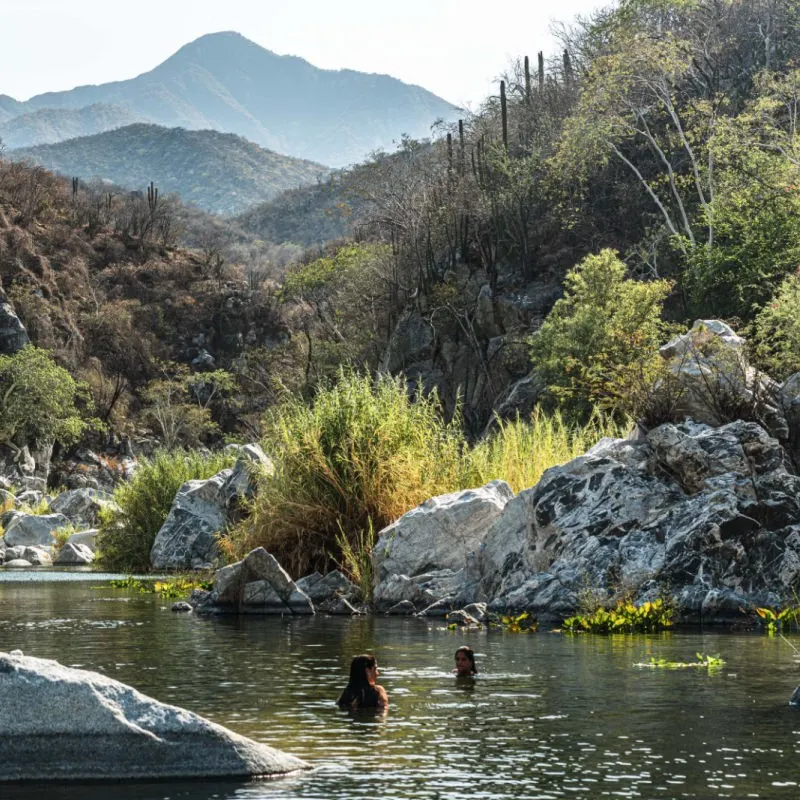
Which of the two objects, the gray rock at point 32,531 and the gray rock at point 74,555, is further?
the gray rock at point 32,531

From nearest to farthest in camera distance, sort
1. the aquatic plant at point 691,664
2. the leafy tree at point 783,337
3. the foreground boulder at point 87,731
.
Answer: the foreground boulder at point 87,731, the aquatic plant at point 691,664, the leafy tree at point 783,337

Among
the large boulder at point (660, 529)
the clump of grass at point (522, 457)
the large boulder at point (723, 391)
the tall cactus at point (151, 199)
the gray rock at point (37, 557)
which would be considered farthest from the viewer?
the tall cactus at point (151, 199)

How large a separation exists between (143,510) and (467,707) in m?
23.0

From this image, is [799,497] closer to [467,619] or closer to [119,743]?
[467,619]

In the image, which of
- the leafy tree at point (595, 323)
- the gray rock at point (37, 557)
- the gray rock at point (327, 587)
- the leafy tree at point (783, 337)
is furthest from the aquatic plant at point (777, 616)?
the gray rock at point (37, 557)

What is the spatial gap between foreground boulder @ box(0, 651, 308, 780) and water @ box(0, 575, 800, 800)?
0.38 ft

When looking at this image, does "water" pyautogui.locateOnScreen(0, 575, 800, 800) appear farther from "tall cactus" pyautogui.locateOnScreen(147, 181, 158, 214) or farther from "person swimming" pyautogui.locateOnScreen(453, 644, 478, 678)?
"tall cactus" pyautogui.locateOnScreen(147, 181, 158, 214)

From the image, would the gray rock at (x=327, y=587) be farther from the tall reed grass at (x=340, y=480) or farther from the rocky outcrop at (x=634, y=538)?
the rocky outcrop at (x=634, y=538)

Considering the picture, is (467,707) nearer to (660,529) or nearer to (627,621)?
(627,621)

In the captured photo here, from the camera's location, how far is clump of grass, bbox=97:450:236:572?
31.9 m

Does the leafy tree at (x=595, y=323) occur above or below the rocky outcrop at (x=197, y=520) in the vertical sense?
above

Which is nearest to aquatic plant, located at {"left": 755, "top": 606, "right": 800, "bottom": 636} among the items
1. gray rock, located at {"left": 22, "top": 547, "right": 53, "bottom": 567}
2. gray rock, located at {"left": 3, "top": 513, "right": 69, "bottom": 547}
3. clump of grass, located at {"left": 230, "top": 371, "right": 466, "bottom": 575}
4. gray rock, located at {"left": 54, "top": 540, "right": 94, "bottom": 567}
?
clump of grass, located at {"left": 230, "top": 371, "right": 466, "bottom": 575}

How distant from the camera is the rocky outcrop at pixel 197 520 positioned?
29125mm

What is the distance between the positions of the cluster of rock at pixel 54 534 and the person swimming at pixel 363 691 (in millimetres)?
26140
